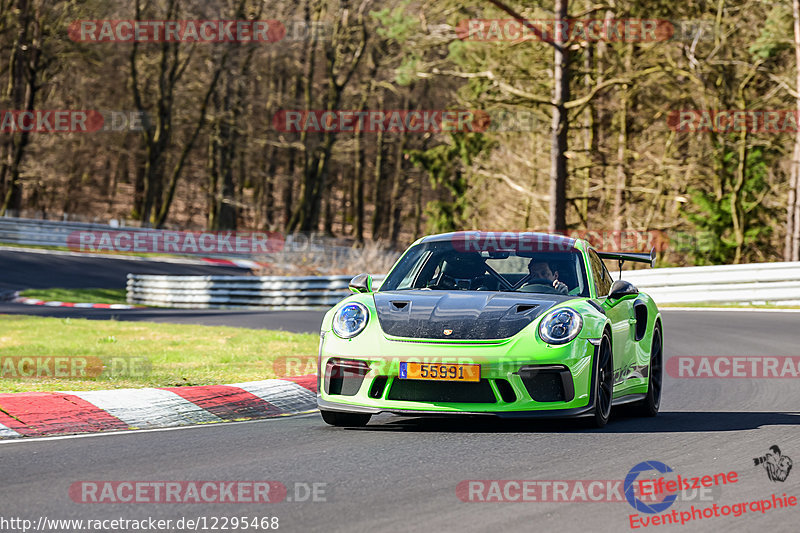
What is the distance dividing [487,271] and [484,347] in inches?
56.6

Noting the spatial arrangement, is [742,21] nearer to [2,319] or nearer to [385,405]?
[2,319]

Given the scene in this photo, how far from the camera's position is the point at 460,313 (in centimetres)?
746

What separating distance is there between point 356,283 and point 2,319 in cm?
1416

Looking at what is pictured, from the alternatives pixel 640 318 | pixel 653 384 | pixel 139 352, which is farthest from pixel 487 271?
pixel 139 352

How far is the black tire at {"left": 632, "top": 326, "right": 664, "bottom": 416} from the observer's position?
895 centimetres

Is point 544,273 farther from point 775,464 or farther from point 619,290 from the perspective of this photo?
point 775,464

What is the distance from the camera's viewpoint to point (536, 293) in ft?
26.7

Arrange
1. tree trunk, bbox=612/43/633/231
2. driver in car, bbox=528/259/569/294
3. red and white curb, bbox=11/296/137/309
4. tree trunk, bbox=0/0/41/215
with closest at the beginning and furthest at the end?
driver in car, bbox=528/259/569/294
red and white curb, bbox=11/296/137/309
tree trunk, bbox=612/43/633/231
tree trunk, bbox=0/0/41/215

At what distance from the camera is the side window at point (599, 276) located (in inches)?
338

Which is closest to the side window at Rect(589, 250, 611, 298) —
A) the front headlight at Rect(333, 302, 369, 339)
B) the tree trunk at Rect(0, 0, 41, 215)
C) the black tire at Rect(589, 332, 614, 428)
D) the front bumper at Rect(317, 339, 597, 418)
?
the black tire at Rect(589, 332, 614, 428)

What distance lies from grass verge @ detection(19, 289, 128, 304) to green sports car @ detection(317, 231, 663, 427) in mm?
23469

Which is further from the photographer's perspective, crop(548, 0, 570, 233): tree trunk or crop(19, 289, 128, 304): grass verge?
crop(19, 289, 128, 304): grass verge

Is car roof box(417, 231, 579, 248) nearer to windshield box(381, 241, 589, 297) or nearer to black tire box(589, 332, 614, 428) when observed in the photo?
windshield box(381, 241, 589, 297)

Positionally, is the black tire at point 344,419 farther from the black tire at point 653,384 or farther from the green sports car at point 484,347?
the black tire at point 653,384
